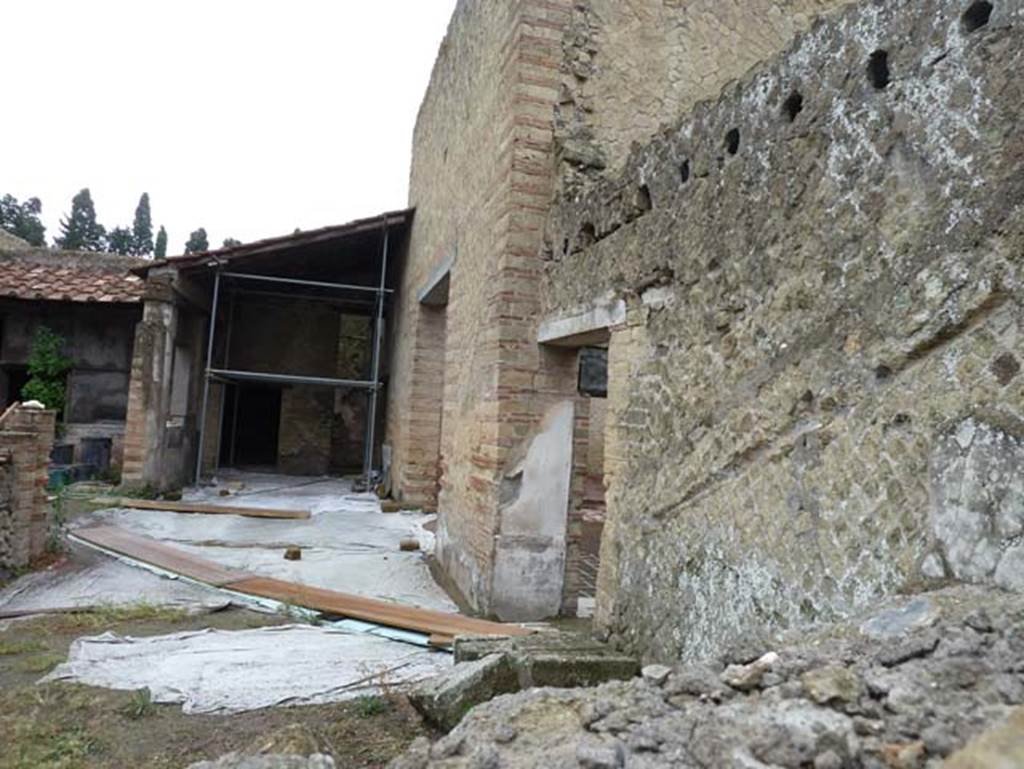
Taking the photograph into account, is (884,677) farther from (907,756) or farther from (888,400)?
(888,400)

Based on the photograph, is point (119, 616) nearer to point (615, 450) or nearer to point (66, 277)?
point (615, 450)

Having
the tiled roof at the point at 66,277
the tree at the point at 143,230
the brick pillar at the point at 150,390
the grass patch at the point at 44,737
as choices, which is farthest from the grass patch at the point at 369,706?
the tree at the point at 143,230

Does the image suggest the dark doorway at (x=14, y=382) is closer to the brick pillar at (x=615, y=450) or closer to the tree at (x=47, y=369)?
the tree at (x=47, y=369)

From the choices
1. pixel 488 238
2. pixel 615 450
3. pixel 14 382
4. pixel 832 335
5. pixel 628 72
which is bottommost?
pixel 615 450

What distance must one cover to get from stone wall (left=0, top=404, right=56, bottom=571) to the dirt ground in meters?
2.10

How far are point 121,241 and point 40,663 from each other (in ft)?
152

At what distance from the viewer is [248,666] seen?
383cm

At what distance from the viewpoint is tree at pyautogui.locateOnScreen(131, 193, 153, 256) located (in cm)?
4327

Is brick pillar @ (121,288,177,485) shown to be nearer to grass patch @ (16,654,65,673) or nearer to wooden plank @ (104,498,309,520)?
wooden plank @ (104,498,309,520)

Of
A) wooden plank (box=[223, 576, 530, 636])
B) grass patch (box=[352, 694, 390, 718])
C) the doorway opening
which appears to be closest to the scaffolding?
the doorway opening

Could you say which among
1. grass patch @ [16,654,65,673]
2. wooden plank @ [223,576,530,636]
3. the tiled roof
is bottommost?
grass patch @ [16,654,65,673]

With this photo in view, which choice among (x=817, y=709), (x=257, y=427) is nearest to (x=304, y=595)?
(x=817, y=709)

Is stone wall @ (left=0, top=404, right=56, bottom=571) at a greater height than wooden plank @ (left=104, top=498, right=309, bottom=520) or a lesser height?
greater

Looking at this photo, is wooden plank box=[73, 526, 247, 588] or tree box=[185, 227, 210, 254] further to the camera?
tree box=[185, 227, 210, 254]
